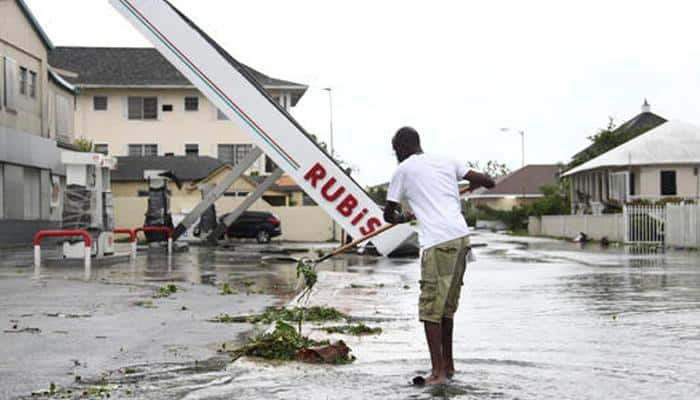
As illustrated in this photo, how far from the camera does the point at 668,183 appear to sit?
57.5 m

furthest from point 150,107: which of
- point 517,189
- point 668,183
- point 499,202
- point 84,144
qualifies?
point 499,202

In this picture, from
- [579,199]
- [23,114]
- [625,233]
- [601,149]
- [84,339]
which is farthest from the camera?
[601,149]

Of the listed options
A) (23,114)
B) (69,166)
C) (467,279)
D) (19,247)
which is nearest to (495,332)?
(467,279)

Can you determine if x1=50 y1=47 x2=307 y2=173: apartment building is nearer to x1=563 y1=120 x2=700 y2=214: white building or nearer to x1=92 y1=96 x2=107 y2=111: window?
x1=92 y1=96 x2=107 y2=111: window

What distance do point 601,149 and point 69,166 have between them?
2194 inches

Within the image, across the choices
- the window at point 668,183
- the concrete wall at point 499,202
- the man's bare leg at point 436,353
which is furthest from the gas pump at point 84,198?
the concrete wall at point 499,202

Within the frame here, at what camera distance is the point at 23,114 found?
41.8 m

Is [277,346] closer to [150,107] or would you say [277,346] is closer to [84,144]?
[84,144]

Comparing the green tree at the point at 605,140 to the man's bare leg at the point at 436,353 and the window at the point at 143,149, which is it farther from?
the man's bare leg at the point at 436,353

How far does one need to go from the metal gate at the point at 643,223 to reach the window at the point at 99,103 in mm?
34191

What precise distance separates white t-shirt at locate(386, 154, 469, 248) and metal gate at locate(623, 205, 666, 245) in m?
37.5

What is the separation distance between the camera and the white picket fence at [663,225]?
40.1 m

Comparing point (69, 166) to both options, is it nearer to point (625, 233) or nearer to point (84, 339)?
point (84, 339)

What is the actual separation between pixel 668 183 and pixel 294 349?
51.2 meters
